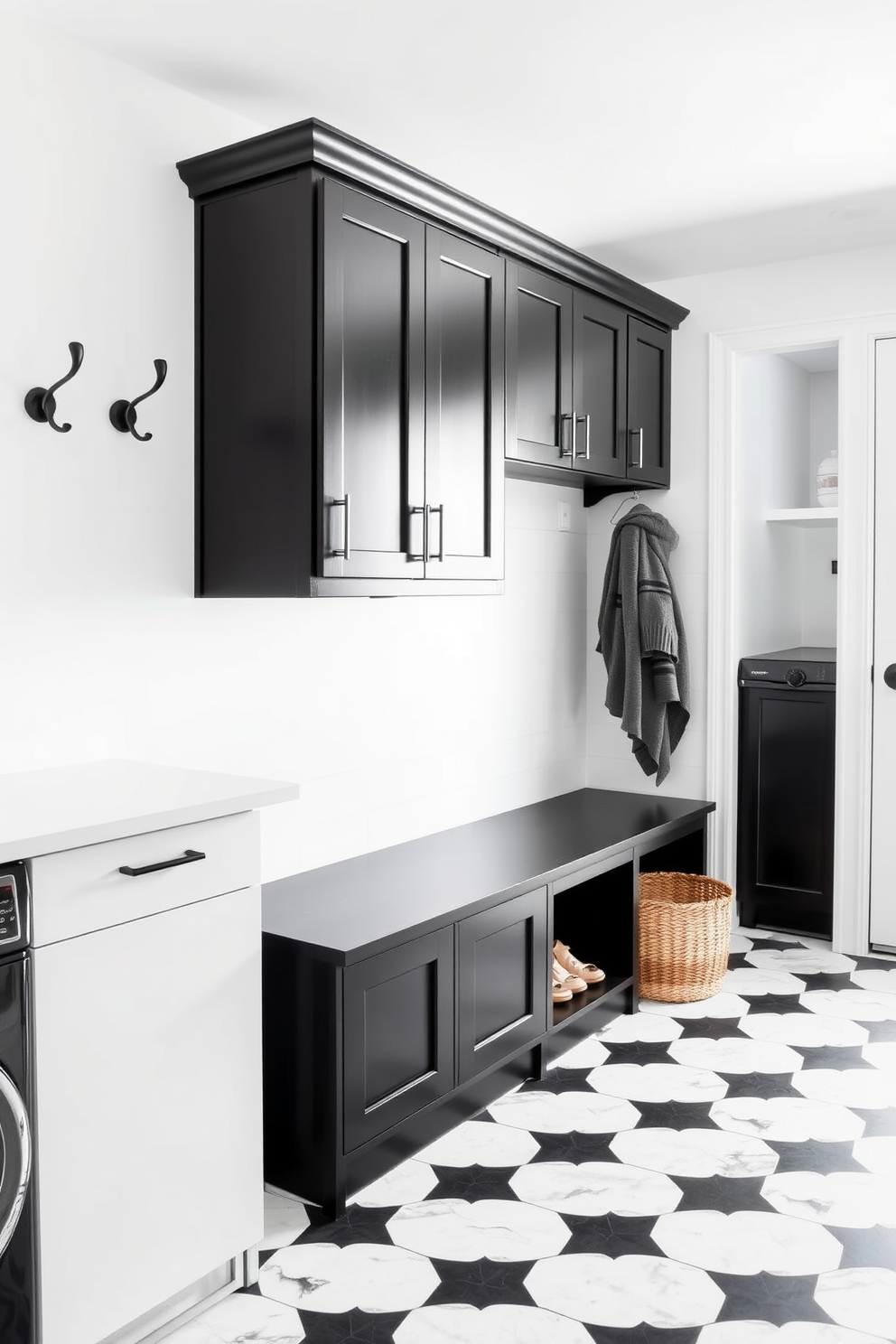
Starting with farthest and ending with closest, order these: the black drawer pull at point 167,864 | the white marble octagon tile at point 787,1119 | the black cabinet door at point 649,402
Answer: the black cabinet door at point 649,402, the white marble octagon tile at point 787,1119, the black drawer pull at point 167,864

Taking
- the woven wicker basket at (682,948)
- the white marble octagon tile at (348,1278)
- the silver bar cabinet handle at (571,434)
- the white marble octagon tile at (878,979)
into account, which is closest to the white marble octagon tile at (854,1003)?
the white marble octagon tile at (878,979)

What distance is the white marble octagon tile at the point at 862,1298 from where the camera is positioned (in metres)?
1.88

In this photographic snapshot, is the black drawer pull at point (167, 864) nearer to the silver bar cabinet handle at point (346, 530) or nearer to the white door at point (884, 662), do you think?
the silver bar cabinet handle at point (346, 530)

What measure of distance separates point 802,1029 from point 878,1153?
0.70 metres

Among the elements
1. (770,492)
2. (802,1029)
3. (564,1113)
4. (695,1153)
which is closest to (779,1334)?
(695,1153)

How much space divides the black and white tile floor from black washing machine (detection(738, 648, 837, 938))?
92 cm

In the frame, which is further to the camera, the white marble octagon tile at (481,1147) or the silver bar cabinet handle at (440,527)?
the silver bar cabinet handle at (440,527)

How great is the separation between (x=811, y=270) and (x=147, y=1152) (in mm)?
3405

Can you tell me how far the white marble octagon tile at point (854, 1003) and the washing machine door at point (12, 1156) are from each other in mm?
2423

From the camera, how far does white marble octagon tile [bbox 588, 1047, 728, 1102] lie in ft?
9.07

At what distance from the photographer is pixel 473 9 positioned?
220cm

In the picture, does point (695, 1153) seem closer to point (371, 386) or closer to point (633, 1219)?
point (633, 1219)

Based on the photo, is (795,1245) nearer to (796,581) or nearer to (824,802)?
(824,802)

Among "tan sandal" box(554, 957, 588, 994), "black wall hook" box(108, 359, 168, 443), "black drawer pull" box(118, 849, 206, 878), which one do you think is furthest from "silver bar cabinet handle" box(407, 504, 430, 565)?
"tan sandal" box(554, 957, 588, 994)
